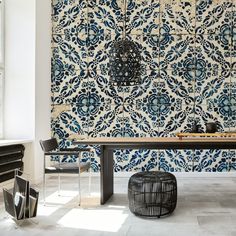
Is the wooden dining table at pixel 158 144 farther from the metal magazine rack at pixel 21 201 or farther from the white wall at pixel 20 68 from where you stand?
the white wall at pixel 20 68

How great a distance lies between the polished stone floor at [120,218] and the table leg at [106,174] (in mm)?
92

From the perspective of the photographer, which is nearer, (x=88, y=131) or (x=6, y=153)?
(x=6, y=153)

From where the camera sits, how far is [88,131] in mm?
5918

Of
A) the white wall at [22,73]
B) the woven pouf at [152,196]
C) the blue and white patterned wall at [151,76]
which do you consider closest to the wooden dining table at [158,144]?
the woven pouf at [152,196]

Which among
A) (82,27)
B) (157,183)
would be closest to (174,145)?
(157,183)

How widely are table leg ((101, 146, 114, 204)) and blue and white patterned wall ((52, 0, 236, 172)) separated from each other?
4.98 feet

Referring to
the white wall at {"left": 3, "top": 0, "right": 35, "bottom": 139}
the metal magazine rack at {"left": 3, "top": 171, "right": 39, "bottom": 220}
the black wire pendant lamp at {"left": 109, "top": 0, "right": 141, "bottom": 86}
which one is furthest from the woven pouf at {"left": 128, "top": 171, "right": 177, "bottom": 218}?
the white wall at {"left": 3, "top": 0, "right": 35, "bottom": 139}

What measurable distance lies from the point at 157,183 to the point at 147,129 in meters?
2.41

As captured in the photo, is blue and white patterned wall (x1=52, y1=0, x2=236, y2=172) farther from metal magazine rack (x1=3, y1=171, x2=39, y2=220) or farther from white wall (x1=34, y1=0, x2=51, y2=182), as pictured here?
metal magazine rack (x1=3, y1=171, x2=39, y2=220)

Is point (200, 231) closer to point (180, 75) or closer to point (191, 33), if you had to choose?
point (180, 75)

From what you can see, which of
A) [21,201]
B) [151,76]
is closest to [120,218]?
[21,201]

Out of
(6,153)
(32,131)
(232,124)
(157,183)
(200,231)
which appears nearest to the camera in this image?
(200,231)

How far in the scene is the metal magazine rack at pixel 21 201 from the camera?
10.3ft

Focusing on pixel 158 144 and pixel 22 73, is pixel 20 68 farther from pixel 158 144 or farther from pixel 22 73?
pixel 158 144
